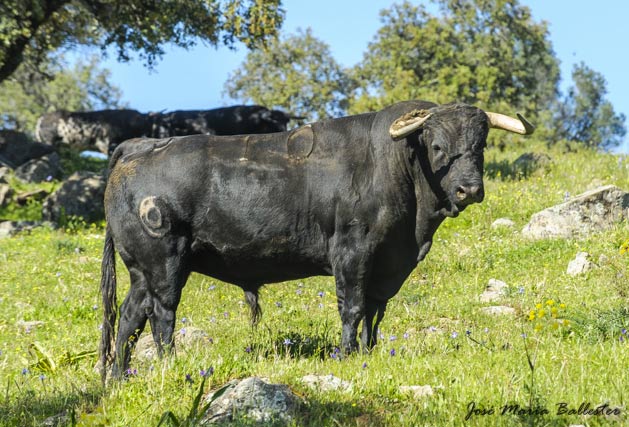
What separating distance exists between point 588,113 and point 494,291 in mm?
67295

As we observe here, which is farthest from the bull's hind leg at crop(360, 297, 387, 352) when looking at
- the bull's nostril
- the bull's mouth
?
the bull's nostril

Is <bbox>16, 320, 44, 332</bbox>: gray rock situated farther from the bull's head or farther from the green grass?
the bull's head

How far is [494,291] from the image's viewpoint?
1069 cm

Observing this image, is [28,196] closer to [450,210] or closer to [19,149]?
[19,149]

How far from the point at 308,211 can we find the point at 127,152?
2.24 meters

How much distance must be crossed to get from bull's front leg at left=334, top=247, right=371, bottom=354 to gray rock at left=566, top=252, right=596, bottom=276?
459 cm

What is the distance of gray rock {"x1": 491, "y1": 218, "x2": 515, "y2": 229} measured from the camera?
553 inches

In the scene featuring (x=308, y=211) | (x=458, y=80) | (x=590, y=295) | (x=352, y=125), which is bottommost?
(x=590, y=295)

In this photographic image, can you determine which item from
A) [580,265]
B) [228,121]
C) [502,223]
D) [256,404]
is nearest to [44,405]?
[256,404]

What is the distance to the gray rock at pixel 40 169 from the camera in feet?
83.8

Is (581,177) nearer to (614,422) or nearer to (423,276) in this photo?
(423,276)

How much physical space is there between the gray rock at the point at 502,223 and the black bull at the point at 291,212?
6.38 metres

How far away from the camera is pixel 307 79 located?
62.2 metres

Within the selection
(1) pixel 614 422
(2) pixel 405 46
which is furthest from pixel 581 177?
(2) pixel 405 46
